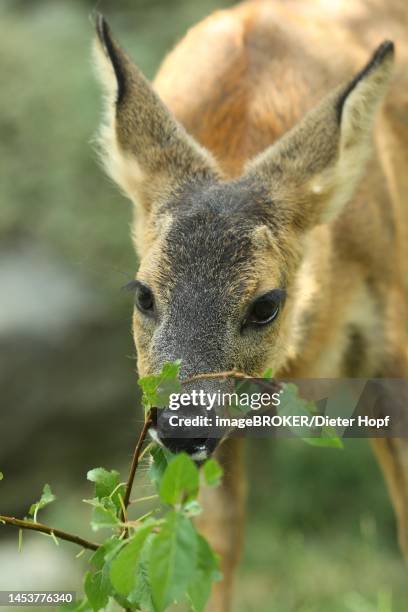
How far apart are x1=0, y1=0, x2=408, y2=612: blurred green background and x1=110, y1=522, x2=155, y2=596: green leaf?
4653 mm

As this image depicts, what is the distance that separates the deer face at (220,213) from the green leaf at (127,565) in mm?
1022

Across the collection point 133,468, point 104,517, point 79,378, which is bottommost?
point 104,517

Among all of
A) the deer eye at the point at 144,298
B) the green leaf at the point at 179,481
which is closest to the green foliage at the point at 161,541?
the green leaf at the point at 179,481

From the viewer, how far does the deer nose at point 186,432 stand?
11.8 feet

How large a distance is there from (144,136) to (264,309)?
1.17 meters

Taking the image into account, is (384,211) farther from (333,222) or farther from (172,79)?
(172,79)

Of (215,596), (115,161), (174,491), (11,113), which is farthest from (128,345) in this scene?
(174,491)

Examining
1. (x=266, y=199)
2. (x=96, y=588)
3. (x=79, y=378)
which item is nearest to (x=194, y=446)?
(x=96, y=588)

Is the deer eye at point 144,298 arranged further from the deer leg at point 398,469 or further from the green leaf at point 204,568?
the deer leg at point 398,469

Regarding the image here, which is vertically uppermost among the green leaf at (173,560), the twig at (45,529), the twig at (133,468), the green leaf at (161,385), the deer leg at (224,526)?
the deer leg at (224,526)

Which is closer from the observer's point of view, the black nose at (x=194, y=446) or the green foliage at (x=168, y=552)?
the green foliage at (x=168, y=552)
